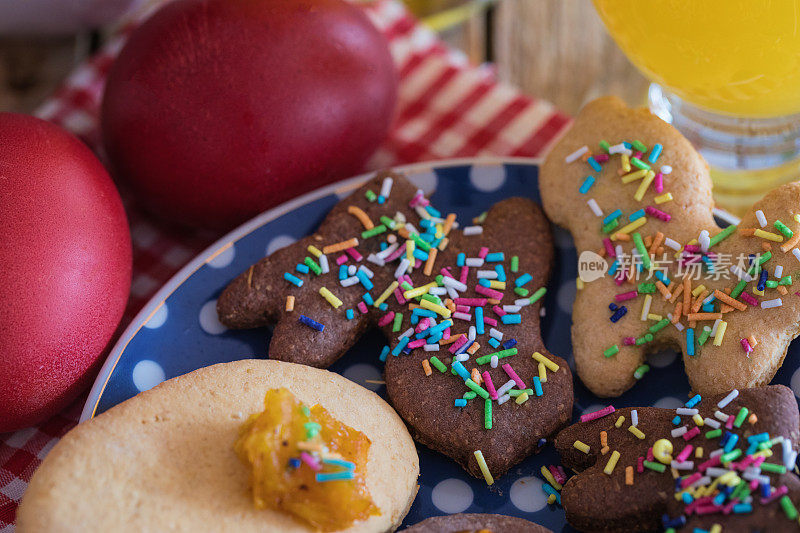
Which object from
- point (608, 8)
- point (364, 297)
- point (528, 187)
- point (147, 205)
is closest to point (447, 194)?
point (528, 187)

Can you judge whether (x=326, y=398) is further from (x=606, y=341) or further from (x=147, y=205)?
(x=147, y=205)

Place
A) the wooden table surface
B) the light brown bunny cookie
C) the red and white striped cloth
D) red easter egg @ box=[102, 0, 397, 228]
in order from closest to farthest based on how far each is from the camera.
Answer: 1. the light brown bunny cookie
2. red easter egg @ box=[102, 0, 397, 228]
3. the red and white striped cloth
4. the wooden table surface

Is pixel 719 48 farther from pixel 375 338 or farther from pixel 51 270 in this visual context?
pixel 51 270

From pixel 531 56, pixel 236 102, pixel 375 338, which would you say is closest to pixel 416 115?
pixel 531 56

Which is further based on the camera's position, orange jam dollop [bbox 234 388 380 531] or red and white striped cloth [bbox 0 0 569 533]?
red and white striped cloth [bbox 0 0 569 533]

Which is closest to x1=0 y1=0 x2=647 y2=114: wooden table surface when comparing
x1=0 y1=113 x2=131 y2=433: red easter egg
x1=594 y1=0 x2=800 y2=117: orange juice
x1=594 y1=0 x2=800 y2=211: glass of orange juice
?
x1=594 y1=0 x2=800 y2=211: glass of orange juice

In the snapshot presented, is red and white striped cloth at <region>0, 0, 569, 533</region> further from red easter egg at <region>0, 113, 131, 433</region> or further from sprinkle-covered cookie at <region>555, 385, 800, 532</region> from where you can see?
sprinkle-covered cookie at <region>555, 385, 800, 532</region>
